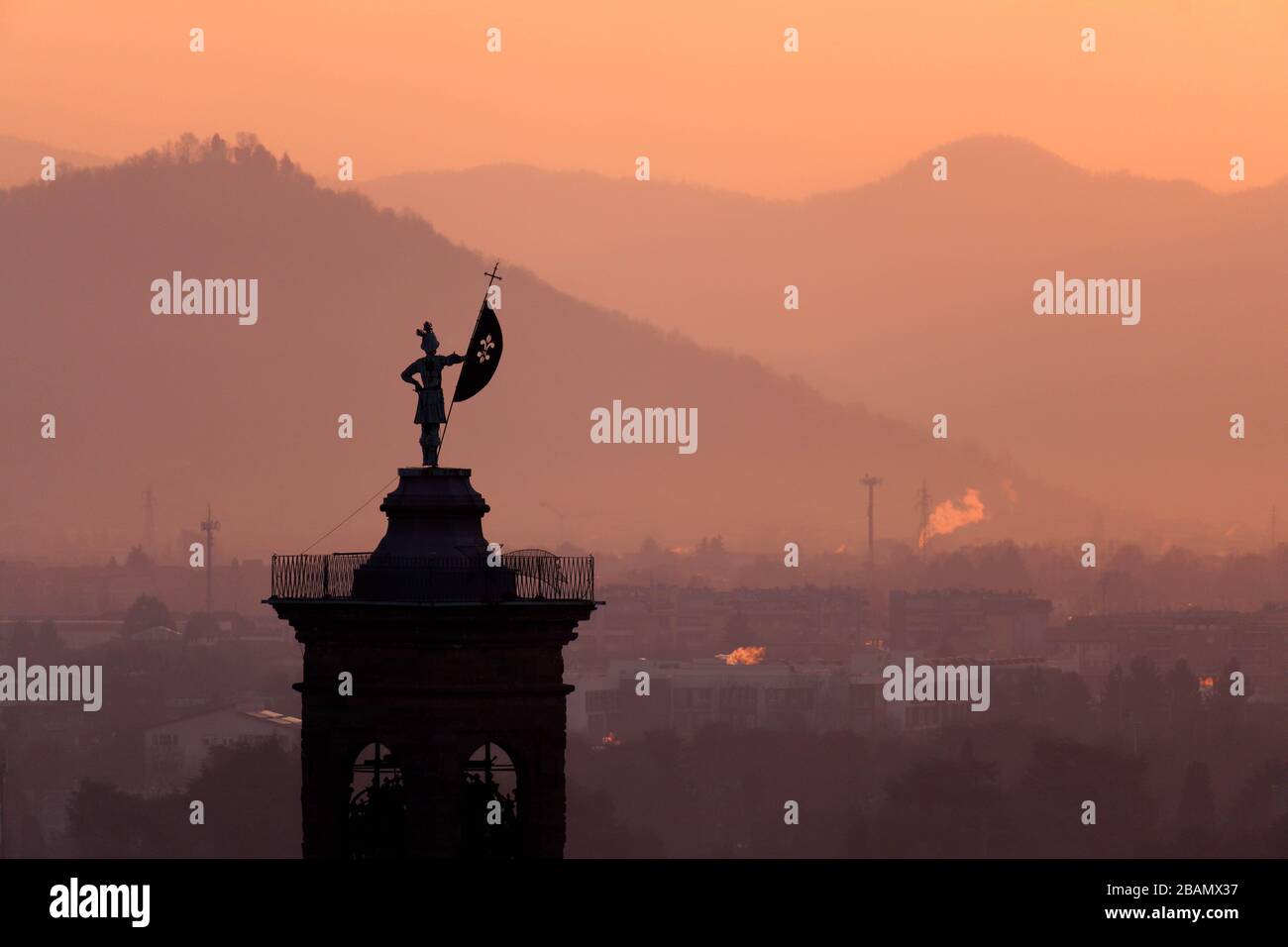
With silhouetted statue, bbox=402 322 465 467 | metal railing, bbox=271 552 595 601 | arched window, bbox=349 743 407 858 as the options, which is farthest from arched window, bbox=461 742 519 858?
silhouetted statue, bbox=402 322 465 467

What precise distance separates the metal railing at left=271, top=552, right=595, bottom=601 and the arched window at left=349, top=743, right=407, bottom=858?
2.39 metres

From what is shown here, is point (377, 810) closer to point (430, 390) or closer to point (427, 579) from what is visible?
point (427, 579)

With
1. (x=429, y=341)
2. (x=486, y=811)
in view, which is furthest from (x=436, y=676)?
(x=429, y=341)

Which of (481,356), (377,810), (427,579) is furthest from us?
(481,356)

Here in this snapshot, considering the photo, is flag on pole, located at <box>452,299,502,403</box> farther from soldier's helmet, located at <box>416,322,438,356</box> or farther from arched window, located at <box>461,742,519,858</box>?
arched window, located at <box>461,742,519,858</box>

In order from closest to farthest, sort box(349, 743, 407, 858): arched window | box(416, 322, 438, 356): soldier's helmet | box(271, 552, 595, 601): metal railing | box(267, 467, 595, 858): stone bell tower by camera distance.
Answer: box(271, 552, 595, 601): metal railing → box(267, 467, 595, 858): stone bell tower → box(349, 743, 407, 858): arched window → box(416, 322, 438, 356): soldier's helmet

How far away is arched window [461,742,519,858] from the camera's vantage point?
49.7 metres

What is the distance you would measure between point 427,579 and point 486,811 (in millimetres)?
3581

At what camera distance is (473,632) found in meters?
49.2

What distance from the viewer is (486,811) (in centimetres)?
4981
